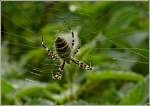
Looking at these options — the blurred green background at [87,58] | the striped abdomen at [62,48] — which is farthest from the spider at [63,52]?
the blurred green background at [87,58]

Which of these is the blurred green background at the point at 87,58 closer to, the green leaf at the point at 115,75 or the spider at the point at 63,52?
the green leaf at the point at 115,75

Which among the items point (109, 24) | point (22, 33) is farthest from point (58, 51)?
point (22, 33)

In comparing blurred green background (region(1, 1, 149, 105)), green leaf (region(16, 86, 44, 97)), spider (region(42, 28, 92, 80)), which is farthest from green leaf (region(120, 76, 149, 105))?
spider (region(42, 28, 92, 80))

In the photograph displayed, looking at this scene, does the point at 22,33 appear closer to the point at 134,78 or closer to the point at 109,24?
the point at 109,24

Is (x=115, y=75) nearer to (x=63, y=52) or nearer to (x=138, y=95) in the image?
(x=138, y=95)

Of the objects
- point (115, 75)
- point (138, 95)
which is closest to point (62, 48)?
point (138, 95)
